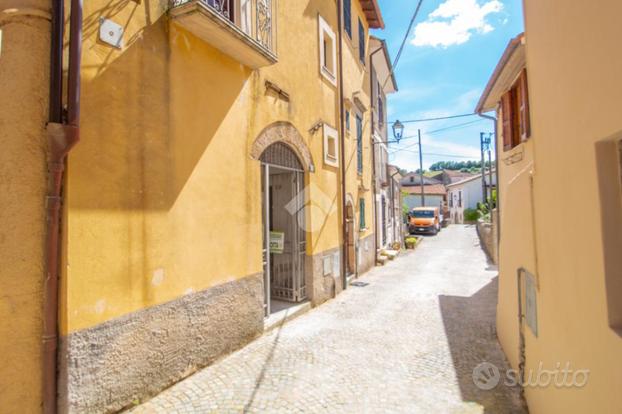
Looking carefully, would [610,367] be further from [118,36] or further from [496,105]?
[496,105]

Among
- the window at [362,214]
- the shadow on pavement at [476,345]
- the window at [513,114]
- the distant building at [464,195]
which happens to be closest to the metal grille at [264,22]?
the window at [513,114]

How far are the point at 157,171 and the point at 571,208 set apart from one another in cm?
448

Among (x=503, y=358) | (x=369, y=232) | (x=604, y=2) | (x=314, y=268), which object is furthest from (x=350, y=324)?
(x=369, y=232)

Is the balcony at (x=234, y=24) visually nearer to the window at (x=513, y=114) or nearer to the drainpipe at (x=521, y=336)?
the window at (x=513, y=114)

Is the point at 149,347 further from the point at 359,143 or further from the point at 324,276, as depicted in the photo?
the point at 359,143

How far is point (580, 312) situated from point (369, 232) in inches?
450

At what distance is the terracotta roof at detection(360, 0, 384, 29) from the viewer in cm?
1364

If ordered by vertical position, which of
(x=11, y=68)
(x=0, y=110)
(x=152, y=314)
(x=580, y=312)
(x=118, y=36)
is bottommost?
(x=152, y=314)

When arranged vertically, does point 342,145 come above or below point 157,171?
above

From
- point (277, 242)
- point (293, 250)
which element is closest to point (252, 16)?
point (277, 242)

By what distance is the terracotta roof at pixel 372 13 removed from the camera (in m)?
13.6

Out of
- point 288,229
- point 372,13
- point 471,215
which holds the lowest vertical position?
point 288,229

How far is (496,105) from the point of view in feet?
22.2

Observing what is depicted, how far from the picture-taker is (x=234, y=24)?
5289 mm
